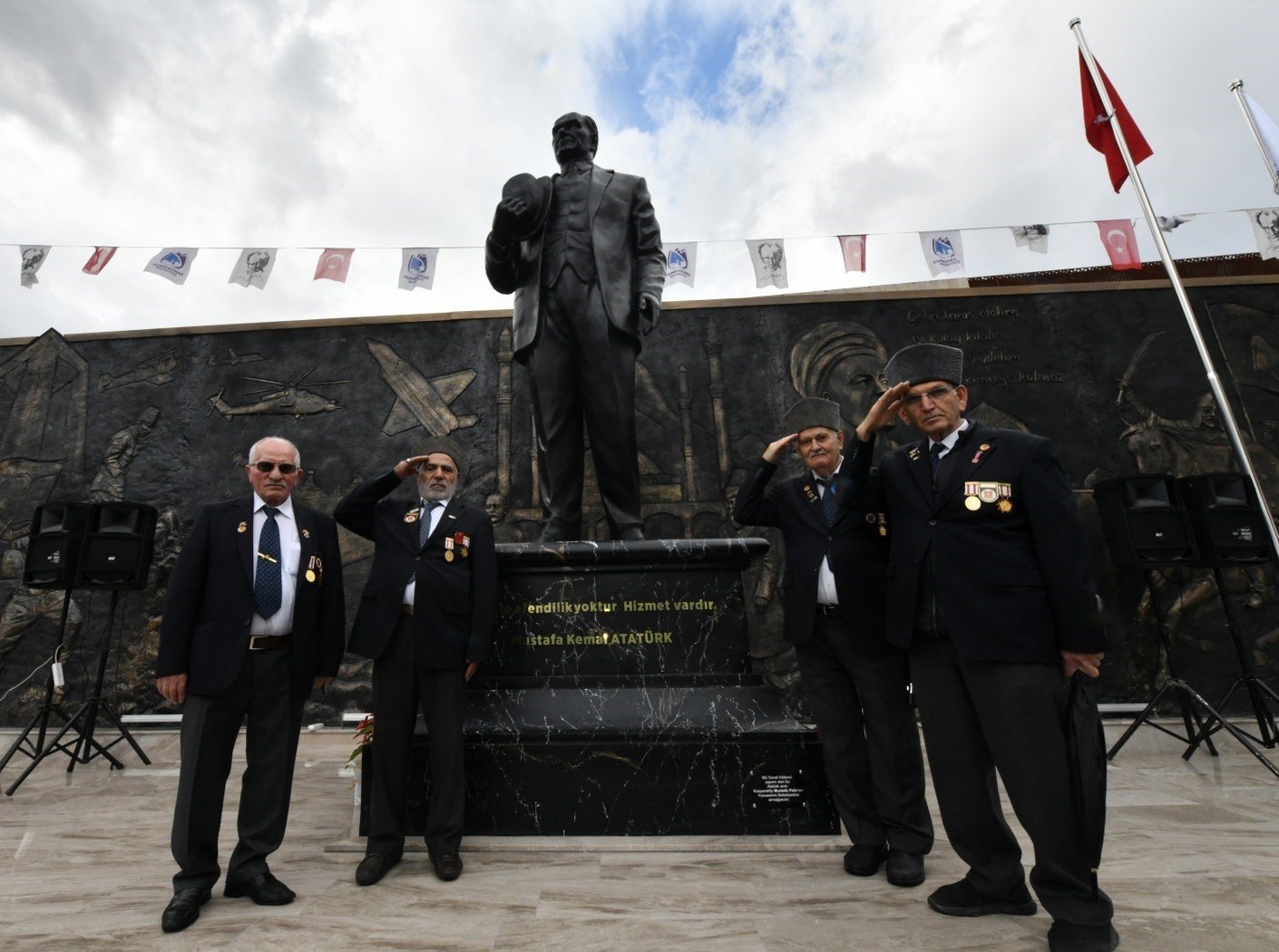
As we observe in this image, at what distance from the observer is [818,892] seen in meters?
2.28

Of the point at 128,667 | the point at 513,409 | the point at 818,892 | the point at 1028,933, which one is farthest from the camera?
the point at 513,409

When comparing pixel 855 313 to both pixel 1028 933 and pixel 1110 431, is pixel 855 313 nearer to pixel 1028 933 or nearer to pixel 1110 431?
pixel 1110 431

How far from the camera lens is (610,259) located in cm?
396

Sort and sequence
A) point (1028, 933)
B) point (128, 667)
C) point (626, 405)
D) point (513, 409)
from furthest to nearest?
point (513, 409) < point (128, 667) < point (626, 405) < point (1028, 933)

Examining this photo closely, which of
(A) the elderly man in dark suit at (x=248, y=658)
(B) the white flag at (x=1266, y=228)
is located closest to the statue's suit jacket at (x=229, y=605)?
(A) the elderly man in dark suit at (x=248, y=658)

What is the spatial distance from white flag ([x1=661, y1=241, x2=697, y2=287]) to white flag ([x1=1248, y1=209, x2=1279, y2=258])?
20.1 feet

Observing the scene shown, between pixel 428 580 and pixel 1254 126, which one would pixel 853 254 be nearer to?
pixel 1254 126

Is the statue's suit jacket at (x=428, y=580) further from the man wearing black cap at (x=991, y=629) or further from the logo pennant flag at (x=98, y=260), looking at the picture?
the logo pennant flag at (x=98, y=260)

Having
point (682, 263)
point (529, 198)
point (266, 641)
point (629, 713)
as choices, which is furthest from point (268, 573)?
point (682, 263)

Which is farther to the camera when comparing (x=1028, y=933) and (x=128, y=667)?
(x=128, y=667)

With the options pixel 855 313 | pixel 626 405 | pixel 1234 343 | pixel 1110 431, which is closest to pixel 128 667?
pixel 626 405

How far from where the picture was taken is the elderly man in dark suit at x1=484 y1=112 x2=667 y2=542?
12.6 ft

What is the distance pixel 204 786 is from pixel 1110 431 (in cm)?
797

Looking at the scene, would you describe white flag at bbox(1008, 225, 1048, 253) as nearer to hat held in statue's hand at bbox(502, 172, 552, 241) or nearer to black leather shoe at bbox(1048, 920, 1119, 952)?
hat held in statue's hand at bbox(502, 172, 552, 241)
